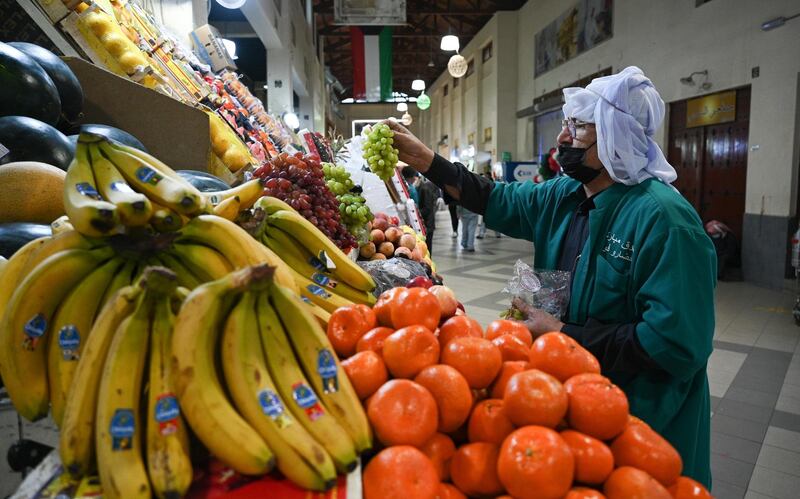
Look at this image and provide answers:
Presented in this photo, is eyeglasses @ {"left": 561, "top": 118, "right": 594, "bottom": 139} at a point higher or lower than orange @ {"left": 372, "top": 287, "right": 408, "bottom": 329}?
higher

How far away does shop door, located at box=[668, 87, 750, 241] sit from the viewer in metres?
8.91

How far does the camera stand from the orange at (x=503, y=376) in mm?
1211

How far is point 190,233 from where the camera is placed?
1269 mm

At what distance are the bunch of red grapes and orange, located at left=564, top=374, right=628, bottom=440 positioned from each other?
171cm

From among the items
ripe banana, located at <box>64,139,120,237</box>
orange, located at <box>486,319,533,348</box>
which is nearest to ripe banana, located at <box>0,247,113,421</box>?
ripe banana, located at <box>64,139,120,237</box>

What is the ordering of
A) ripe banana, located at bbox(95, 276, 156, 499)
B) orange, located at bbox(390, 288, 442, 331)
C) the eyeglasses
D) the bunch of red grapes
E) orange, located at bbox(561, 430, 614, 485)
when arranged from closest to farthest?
ripe banana, located at bbox(95, 276, 156, 499)
orange, located at bbox(561, 430, 614, 485)
orange, located at bbox(390, 288, 442, 331)
the eyeglasses
the bunch of red grapes

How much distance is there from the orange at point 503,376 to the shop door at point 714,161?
962 centimetres

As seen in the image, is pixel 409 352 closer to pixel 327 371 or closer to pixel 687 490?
pixel 327 371

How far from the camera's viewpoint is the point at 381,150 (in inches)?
104

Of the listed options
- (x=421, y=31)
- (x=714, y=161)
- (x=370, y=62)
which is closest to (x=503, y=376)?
(x=714, y=161)

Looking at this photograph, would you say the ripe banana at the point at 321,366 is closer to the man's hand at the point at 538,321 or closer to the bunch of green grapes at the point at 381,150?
the man's hand at the point at 538,321

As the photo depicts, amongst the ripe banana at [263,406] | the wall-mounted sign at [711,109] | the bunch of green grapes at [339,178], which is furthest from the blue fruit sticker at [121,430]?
the wall-mounted sign at [711,109]

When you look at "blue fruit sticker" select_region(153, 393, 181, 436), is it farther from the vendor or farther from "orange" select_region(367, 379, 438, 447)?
the vendor

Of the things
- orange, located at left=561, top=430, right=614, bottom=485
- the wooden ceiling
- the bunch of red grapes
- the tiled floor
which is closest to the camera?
orange, located at left=561, top=430, right=614, bottom=485
